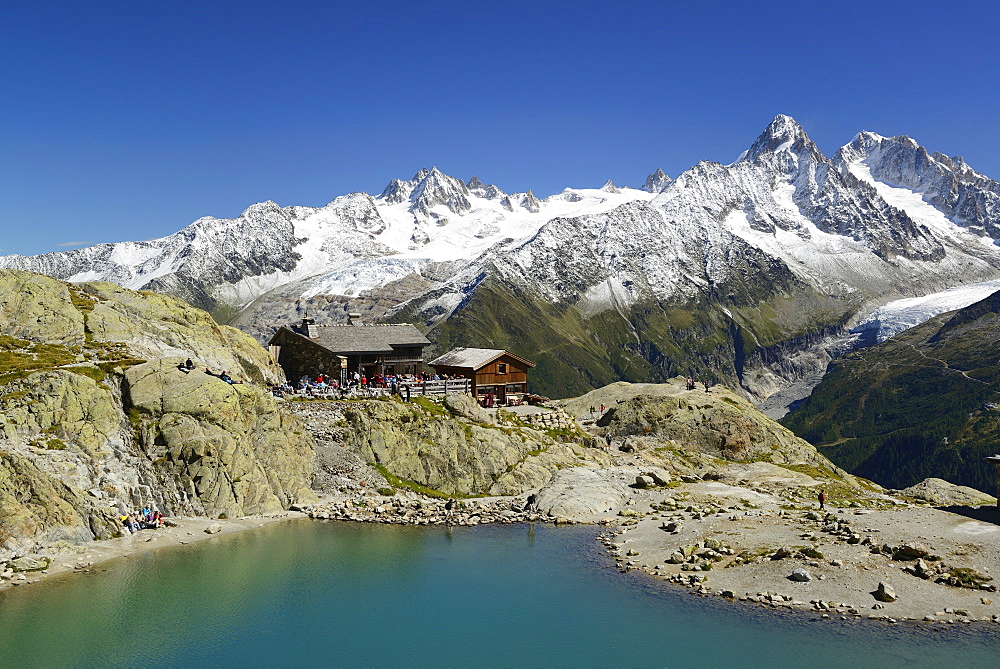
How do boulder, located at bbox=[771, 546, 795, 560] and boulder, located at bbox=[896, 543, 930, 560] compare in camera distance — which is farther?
boulder, located at bbox=[771, 546, 795, 560]

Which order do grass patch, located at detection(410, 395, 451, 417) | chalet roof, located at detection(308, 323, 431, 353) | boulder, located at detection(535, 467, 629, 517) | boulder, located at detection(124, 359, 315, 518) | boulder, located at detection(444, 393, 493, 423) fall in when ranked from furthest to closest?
1. chalet roof, located at detection(308, 323, 431, 353)
2. boulder, located at detection(444, 393, 493, 423)
3. grass patch, located at detection(410, 395, 451, 417)
4. boulder, located at detection(535, 467, 629, 517)
5. boulder, located at detection(124, 359, 315, 518)

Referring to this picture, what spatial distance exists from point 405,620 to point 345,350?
191 ft

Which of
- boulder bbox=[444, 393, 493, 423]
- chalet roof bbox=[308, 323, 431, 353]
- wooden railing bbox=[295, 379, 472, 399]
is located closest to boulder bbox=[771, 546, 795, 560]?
boulder bbox=[444, 393, 493, 423]

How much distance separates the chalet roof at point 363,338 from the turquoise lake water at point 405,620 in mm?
44575

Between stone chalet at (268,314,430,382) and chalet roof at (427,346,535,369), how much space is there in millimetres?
5866

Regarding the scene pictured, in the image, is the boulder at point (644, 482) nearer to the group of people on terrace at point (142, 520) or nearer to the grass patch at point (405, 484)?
the grass patch at point (405, 484)

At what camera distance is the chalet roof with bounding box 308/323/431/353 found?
10069 centimetres

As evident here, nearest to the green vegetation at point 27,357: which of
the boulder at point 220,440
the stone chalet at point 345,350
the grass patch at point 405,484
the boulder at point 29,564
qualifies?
the boulder at point 220,440

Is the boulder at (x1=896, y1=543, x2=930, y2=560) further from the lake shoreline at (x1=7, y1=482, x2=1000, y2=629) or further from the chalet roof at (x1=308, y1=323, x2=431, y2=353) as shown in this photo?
the chalet roof at (x1=308, y1=323, x2=431, y2=353)

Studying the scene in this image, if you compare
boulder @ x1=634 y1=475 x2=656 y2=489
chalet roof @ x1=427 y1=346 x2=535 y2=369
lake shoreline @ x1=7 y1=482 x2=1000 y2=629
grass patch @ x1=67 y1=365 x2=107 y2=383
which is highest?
chalet roof @ x1=427 y1=346 x2=535 y2=369

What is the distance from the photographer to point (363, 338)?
105 metres

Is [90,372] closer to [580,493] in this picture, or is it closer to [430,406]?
[430,406]

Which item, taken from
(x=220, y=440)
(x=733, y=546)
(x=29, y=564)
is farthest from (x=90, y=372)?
(x=733, y=546)

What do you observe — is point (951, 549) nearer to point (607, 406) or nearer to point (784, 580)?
point (784, 580)
